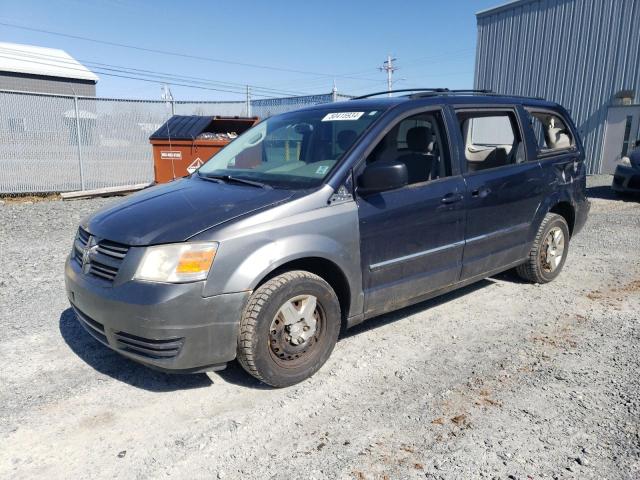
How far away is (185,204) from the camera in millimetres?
3123

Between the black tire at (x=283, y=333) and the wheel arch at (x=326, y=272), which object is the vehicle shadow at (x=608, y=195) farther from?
the black tire at (x=283, y=333)

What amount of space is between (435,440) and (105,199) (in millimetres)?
9954

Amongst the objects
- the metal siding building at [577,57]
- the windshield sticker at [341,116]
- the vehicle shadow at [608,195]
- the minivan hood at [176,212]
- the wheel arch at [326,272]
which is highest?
the metal siding building at [577,57]

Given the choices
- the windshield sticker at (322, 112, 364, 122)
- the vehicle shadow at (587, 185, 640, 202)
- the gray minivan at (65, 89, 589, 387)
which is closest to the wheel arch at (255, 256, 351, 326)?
the gray minivan at (65, 89, 589, 387)

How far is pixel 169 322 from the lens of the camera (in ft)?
8.73

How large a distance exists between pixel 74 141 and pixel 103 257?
31.9ft

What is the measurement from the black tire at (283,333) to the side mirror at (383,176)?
720 millimetres

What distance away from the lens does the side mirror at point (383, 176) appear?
10.5 feet

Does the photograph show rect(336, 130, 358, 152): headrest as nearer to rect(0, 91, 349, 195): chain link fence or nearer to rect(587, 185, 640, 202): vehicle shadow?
rect(0, 91, 349, 195): chain link fence

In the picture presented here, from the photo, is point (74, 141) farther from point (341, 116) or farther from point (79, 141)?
point (341, 116)

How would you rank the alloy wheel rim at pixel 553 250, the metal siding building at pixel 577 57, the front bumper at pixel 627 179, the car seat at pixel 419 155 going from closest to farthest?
the car seat at pixel 419 155 < the alloy wheel rim at pixel 553 250 < the front bumper at pixel 627 179 < the metal siding building at pixel 577 57

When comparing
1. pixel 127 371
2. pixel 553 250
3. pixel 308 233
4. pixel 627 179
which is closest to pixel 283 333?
pixel 308 233

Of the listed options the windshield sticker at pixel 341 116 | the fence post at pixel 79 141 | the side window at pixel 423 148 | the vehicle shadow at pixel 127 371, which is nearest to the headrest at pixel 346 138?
the windshield sticker at pixel 341 116

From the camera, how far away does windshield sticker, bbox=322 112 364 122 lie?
3.70m
